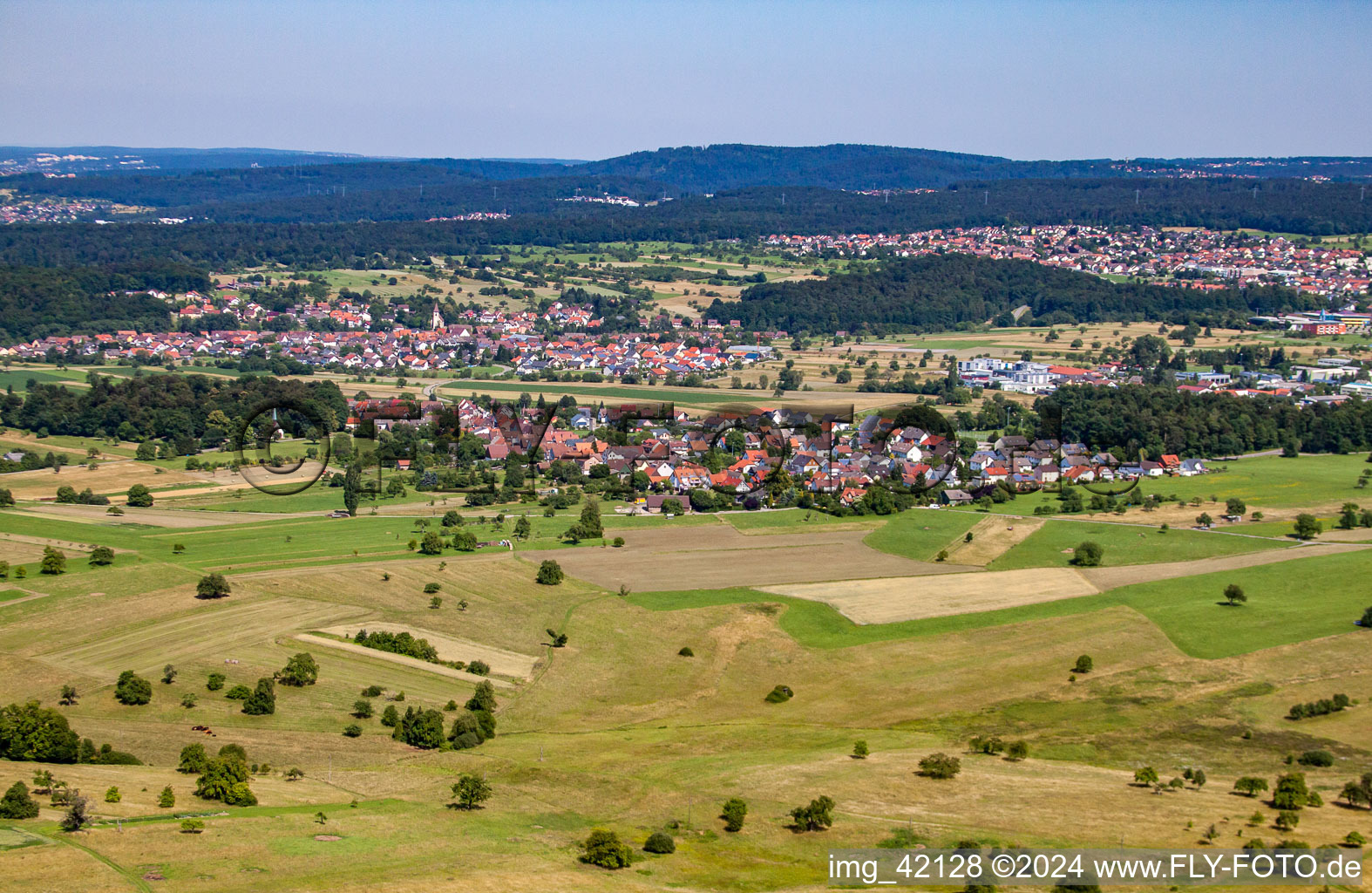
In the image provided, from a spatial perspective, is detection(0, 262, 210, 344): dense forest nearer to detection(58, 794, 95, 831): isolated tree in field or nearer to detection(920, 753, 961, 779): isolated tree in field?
detection(58, 794, 95, 831): isolated tree in field

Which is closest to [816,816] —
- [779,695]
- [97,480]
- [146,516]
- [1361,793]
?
[779,695]

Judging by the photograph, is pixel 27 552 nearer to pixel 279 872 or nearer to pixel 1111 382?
pixel 279 872

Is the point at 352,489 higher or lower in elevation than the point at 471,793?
higher

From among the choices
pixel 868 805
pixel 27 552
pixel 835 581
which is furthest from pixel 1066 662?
pixel 27 552

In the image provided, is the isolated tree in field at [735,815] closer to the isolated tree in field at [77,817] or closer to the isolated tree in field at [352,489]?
the isolated tree in field at [77,817]

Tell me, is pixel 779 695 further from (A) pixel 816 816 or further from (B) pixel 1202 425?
(B) pixel 1202 425

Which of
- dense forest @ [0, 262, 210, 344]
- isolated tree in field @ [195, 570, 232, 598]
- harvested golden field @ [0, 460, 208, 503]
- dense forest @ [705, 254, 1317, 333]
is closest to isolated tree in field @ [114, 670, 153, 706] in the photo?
isolated tree in field @ [195, 570, 232, 598]
